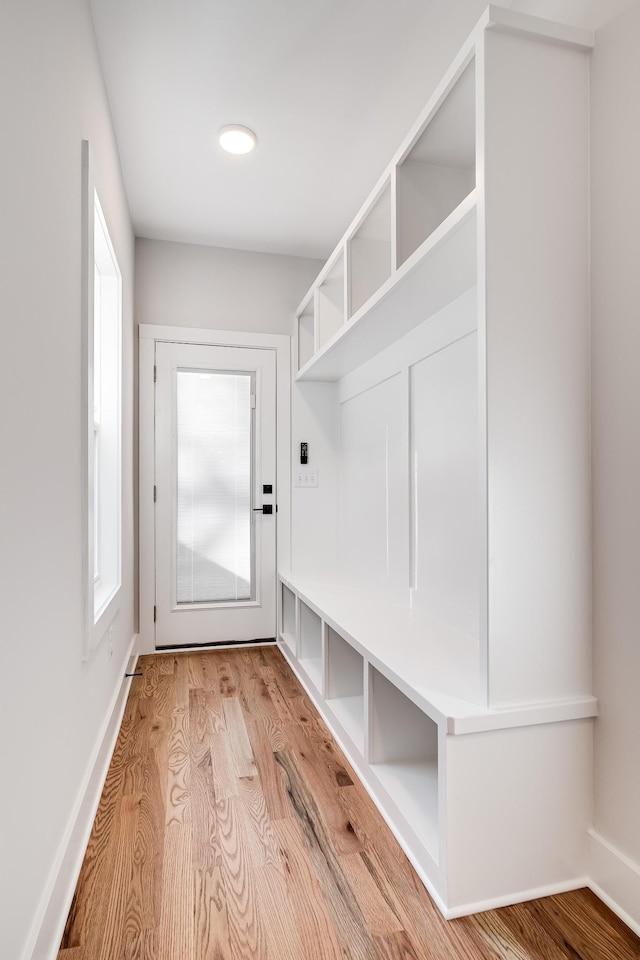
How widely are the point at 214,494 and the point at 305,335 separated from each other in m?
1.18

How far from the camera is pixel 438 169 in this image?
67.1 inches

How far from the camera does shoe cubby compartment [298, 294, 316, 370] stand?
135 inches

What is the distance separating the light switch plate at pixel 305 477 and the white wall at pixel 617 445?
2.34 m

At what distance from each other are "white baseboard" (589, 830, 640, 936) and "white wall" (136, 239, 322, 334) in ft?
10.3

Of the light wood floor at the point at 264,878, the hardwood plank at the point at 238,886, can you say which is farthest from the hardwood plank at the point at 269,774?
the hardwood plank at the point at 238,886

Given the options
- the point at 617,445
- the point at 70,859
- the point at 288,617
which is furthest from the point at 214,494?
the point at 617,445

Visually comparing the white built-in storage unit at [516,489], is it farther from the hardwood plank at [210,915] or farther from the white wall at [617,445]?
the hardwood plank at [210,915]

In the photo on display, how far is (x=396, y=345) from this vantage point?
100 inches

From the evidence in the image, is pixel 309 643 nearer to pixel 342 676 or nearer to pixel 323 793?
pixel 342 676

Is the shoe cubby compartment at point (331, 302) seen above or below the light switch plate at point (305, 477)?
above

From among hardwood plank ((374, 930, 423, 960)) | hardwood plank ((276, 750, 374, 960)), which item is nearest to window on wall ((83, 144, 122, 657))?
hardwood plank ((276, 750, 374, 960))

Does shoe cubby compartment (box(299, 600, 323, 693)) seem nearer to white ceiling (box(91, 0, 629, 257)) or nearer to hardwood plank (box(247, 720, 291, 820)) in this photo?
hardwood plank (box(247, 720, 291, 820))

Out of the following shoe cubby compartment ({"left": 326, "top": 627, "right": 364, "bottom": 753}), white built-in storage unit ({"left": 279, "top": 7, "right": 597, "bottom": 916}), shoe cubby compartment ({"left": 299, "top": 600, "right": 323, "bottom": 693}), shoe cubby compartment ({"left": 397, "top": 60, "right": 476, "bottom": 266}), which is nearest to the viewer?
white built-in storage unit ({"left": 279, "top": 7, "right": 597, "bottom": 916})

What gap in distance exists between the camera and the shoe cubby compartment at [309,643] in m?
2.81
